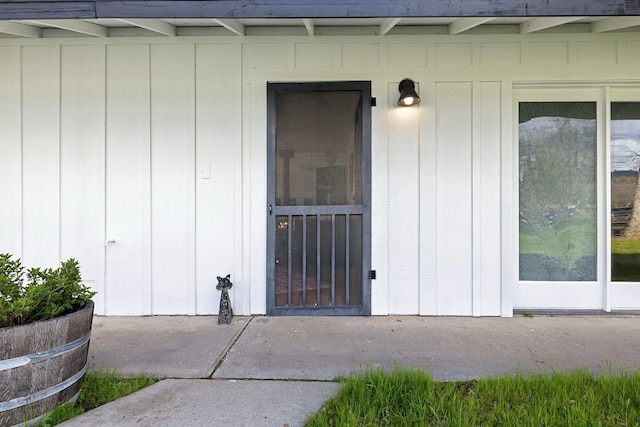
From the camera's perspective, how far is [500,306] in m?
3.31

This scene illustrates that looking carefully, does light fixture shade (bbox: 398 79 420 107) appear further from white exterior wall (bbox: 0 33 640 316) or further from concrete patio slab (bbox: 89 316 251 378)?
concrete patio slab (bbox: 89 316 251 378)

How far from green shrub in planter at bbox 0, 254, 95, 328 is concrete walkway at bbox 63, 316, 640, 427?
0.56 metres

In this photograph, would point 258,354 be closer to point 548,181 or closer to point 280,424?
point 280,424

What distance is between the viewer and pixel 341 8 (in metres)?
2.07

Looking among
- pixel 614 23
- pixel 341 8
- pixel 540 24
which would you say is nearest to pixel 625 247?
pixel 614 23

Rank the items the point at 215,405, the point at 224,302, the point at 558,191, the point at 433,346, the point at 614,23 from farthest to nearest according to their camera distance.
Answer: the point at 558,191 → the point at 224,302 → the point at 614,23 → the point at 433,346 → the point at 215,405

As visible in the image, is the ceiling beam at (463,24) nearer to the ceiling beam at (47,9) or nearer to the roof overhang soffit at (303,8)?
the roof overhang soffit at (303,8)

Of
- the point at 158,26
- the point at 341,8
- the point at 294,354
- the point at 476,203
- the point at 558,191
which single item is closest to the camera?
the point at 341,8

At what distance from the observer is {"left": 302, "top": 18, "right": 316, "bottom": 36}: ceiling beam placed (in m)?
2.94

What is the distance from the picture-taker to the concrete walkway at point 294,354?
1932mm

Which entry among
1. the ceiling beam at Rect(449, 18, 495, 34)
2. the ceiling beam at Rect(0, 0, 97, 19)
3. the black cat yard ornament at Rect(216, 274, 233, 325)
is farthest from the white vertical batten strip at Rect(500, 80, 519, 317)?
the ceiling beam at Rect(0, 0, 97, 19)

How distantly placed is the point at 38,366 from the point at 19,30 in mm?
2944

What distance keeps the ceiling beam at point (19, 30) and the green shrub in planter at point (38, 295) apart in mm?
2241

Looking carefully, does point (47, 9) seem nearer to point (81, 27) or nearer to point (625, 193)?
point (81, 27)
